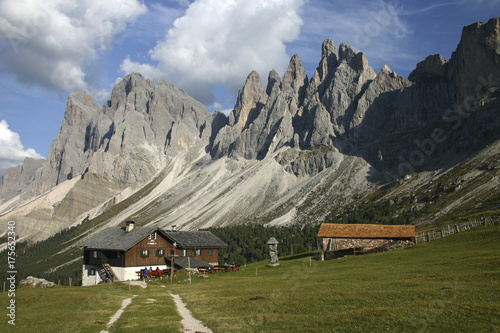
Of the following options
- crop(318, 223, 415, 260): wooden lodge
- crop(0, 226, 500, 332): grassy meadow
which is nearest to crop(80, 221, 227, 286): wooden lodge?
crop(318, 223, 415, 260): wooden lodge

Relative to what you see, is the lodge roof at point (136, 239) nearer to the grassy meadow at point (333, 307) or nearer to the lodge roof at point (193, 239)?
the lodge roof at point (193, 239)

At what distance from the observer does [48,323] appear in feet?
68.9

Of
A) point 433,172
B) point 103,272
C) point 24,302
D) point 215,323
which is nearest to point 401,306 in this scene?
point 215,323

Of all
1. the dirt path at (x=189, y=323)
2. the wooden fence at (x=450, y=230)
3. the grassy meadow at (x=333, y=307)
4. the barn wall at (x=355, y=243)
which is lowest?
the dirt path at (x=189, y=323)

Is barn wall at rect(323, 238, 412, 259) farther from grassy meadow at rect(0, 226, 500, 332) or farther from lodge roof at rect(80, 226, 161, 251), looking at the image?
lodge roof at rect(80, 226, 161, 251)

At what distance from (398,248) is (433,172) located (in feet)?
446

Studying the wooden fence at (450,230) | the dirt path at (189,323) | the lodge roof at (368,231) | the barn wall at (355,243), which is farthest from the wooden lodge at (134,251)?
the dirt path at (189,323)

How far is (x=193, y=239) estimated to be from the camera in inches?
2881

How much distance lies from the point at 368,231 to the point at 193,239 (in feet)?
105

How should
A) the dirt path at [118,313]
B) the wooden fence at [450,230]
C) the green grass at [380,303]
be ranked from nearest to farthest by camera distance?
the green grass at [380,303] → the dirt path at [118,313] → the wooden fence at [450,230]

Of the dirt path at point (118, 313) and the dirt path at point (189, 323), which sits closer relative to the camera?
the dirt path at point (189, 323)

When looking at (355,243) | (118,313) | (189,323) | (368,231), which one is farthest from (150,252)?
(189,323)

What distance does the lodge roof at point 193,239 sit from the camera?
68.6 meters

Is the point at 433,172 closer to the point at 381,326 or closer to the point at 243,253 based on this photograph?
the point at 243,253
